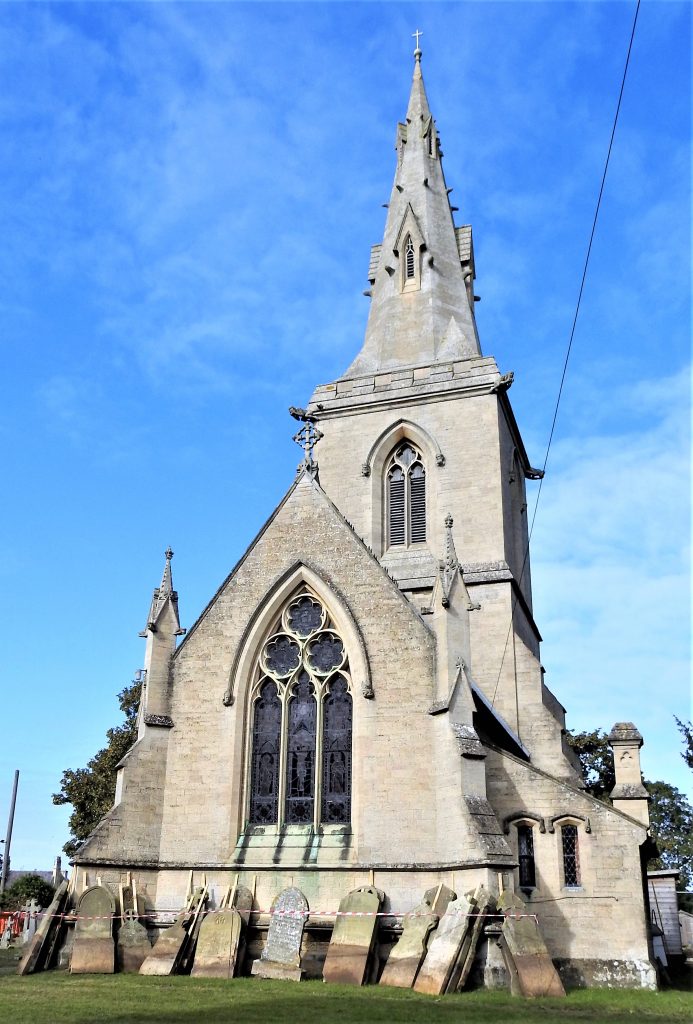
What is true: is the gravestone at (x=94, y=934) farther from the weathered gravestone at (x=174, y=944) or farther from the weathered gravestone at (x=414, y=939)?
the weathered gravestone at (x=414, y=939)

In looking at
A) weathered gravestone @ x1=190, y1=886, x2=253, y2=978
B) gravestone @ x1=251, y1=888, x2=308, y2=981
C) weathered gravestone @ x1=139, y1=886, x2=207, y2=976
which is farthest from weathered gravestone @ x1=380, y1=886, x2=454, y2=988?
weathered gravestone @ x1=139, y1=886, x2=207, y2=976

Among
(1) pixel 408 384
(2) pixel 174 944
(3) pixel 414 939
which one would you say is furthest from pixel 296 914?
(1) pixel 408 384

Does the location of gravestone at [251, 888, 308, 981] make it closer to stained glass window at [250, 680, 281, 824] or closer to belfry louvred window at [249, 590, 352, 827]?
belfry louvred window at [249, 590, 352, 827]

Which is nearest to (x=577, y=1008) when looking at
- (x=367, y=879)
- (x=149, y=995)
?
(x=367, y=879)

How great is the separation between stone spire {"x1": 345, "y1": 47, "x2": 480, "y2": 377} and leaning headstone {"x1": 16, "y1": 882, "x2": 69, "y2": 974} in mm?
20468

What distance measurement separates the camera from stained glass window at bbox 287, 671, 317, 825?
63.8 feet

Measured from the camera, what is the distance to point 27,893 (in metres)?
45.4

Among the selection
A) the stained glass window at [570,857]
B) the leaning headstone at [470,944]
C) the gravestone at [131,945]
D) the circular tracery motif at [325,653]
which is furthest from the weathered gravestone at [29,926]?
the stained glass window at [570,857]

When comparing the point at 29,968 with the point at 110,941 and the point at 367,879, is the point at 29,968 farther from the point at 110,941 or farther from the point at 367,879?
the point at 367,879

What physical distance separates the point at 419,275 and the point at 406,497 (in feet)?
31.2

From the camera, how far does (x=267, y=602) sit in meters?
21.1

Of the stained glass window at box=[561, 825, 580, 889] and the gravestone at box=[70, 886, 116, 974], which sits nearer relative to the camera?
the gravestone at box=[70, 886, 116, 974]

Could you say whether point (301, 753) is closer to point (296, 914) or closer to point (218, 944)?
point (296, 914)

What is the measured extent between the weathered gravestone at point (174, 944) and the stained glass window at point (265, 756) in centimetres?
236
